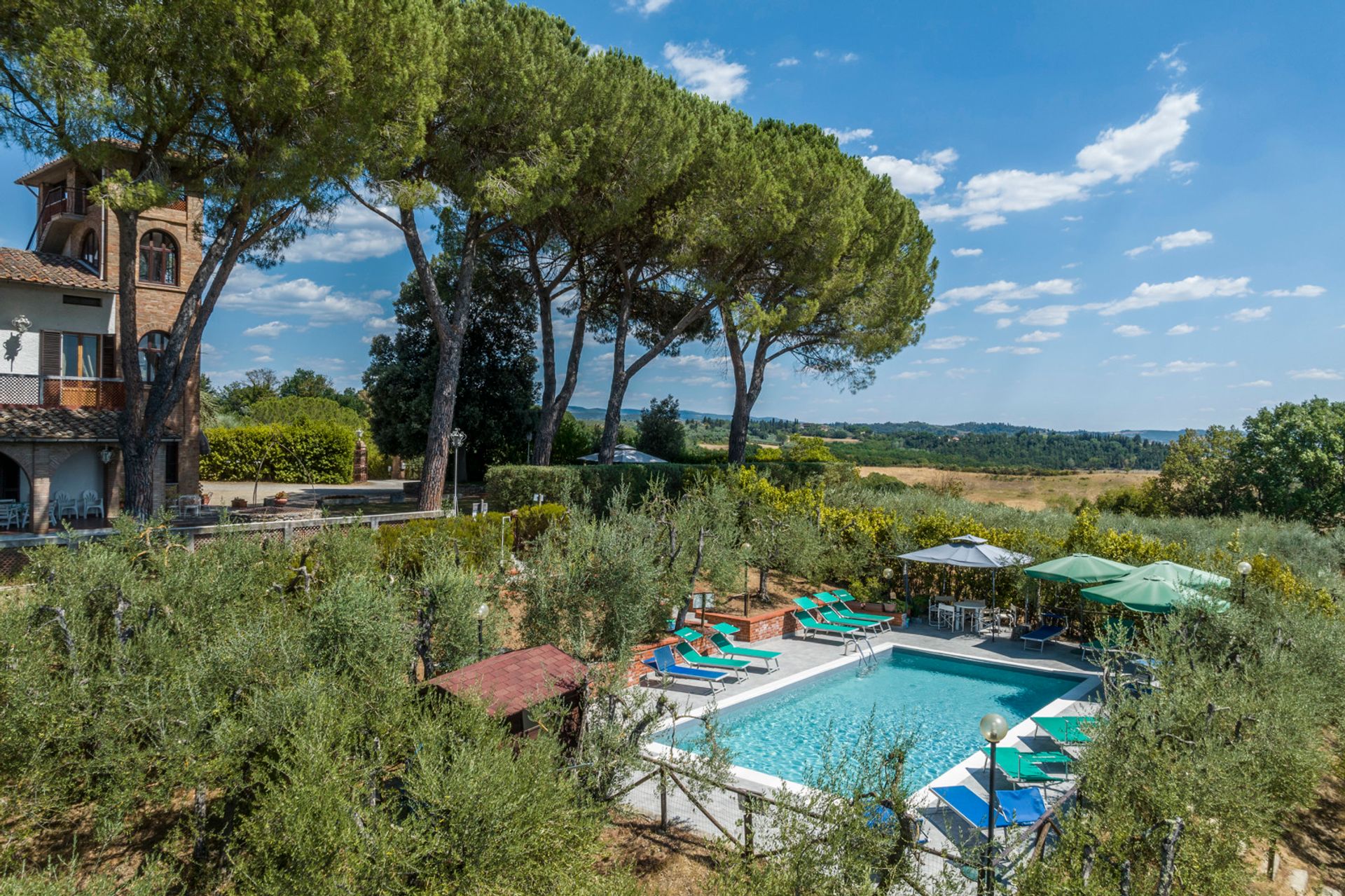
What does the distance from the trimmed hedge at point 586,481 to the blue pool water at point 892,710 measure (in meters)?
6.51

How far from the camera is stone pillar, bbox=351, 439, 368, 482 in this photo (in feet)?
116

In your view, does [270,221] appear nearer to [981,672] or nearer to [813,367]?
[981,672]

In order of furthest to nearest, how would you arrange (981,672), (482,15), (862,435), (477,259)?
(862,435) < (477,259) < (482,15) < (981,672)

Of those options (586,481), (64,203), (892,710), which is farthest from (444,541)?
(64,203)

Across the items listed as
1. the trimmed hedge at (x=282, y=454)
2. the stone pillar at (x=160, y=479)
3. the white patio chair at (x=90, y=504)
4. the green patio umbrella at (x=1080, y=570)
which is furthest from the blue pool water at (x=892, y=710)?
the trimmed hedge at (x=282, y=454)

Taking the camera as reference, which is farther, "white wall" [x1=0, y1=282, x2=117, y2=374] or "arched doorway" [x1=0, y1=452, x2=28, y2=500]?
"arched doorway" [x1=0, y1=452, x2=28, y2=500]

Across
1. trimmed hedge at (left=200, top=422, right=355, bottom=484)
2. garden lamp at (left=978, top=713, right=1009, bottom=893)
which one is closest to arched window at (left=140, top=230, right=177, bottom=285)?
trimmed hedge at (left=200, top=422, right=355, bottom=484)

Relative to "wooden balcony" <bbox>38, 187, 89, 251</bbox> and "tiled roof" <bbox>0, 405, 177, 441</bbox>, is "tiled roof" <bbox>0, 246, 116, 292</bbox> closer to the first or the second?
"wooden balcony" <bbox>38, 187, 89, 251</bbox>

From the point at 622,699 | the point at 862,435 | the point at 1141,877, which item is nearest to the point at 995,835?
the point at 1141,877

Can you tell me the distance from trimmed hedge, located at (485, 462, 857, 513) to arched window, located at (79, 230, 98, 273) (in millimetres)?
11697

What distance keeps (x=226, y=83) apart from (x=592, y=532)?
1086 centimetres

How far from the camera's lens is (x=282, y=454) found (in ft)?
108

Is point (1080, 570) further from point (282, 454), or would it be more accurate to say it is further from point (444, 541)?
point (282, 454)

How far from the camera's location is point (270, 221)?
16.1 m
